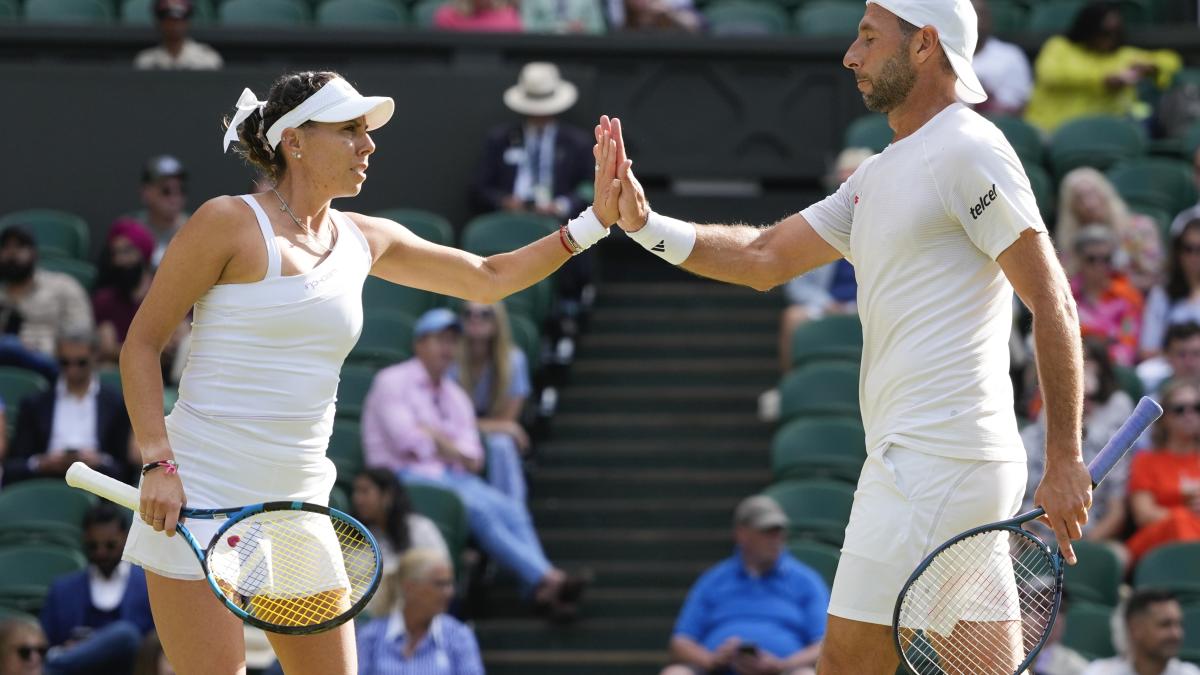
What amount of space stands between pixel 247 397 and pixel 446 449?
15.6ft

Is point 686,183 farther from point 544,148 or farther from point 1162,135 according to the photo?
point 1162,135

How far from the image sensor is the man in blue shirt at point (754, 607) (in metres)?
8.11

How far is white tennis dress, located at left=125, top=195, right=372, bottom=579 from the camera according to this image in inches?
176

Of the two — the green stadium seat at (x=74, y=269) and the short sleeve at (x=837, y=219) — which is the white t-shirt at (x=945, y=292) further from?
the green stadium seat at (x=74, y=269)

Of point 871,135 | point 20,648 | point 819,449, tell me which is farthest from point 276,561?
point 871,135

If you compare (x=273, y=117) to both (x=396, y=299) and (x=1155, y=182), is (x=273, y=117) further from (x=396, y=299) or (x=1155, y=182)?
(x=1155, y=182)

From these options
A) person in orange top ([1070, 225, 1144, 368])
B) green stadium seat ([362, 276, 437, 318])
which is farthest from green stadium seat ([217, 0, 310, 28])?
person in orange top ([1070, 225, 1144, 368])

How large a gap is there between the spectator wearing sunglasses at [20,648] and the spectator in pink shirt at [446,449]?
188cm

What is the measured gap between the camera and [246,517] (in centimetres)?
435

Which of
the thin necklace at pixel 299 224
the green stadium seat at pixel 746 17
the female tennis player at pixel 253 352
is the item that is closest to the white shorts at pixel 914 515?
the female tennis player at pixel 253 352

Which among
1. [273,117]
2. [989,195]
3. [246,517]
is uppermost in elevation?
[273,117]

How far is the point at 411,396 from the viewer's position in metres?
9.24

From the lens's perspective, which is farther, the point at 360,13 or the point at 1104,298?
the point at 360,13

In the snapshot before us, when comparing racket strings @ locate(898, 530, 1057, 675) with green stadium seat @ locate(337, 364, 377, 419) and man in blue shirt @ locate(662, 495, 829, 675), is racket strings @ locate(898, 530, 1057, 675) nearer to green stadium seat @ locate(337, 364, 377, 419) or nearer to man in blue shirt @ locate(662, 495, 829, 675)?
man in blue shirt @ locate(662, 495, 829, 675)
